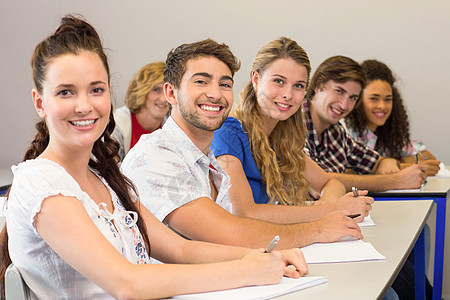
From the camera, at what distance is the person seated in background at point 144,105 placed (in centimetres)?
388

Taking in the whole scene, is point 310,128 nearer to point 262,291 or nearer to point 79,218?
point 262,291

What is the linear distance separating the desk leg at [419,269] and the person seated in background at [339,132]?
1.63 ft

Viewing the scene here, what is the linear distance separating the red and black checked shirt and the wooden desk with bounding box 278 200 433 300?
876 mm

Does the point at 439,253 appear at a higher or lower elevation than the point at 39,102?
lower

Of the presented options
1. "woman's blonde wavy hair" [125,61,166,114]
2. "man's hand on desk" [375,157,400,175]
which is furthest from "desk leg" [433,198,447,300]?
"woman's blonde wavy hair" [125,61,166,114]

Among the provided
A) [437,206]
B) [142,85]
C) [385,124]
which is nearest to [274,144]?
[437,206]

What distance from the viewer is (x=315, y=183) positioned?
250 centimetres

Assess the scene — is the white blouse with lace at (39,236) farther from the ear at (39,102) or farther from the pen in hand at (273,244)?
the pen in hand at (273,244)

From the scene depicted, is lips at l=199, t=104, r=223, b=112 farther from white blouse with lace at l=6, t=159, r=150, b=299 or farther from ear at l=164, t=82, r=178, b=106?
white blouse with lace at l=6, t=159, r=150, b=299

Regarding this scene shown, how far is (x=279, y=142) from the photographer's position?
7.45 ft

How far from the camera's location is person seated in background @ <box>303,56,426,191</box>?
108 inches

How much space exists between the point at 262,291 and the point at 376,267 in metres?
0.39

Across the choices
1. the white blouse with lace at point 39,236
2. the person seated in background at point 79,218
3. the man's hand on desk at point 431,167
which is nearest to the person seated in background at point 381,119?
the man's hand on desk at point 431,167

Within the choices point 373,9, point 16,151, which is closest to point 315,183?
point 373,9
